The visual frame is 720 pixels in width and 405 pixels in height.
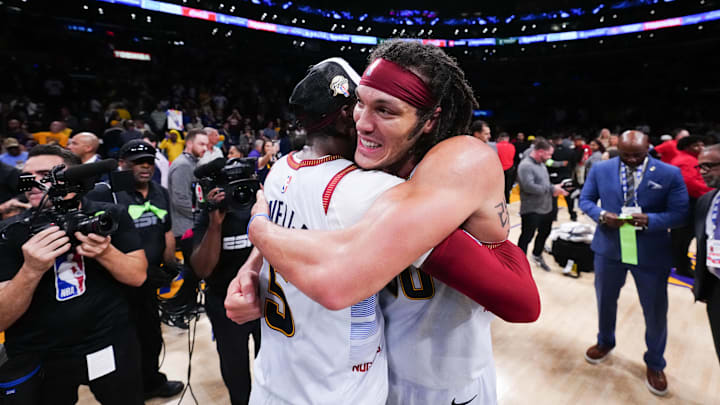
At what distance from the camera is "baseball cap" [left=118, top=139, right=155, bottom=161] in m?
3.01

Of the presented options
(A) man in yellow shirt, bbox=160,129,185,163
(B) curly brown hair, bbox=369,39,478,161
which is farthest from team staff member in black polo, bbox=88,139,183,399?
(A) man in yellow shirt, bbox=160,129,185,163

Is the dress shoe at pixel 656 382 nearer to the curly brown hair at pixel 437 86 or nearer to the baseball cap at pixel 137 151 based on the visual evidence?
the curly brown hair at pixel 437 86

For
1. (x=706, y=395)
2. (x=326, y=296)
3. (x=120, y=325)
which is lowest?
(x=706, y=395)

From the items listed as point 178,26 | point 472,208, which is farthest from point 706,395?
point 178,26

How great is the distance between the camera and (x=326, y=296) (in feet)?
3.00

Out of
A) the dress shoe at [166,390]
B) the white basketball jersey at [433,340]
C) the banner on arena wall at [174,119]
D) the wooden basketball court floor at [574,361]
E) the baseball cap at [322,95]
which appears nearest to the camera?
the baseball cap at [322,95]

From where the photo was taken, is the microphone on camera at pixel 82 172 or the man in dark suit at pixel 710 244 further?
the man in dark suit at pixel 710 244

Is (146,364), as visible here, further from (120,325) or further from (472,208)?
(472,208)

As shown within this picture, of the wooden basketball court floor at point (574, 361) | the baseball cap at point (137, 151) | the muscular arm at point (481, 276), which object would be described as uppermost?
the baseball cap at point (137, 151)

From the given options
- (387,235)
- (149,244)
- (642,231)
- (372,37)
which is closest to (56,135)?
(149,244)

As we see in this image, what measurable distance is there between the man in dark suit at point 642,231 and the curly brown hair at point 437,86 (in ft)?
8.71

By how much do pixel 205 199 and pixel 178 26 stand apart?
676 inches

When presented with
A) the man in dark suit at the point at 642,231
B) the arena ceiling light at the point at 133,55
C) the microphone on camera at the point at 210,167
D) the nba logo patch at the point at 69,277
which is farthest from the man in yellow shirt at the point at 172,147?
the arena ceiling light at the point at 133,55

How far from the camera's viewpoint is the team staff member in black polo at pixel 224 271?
2324mm
